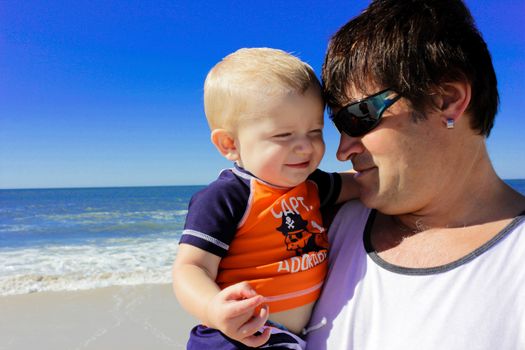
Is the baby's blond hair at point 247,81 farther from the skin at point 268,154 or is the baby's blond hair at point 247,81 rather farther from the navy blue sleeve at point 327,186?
the navy blue sleeve at point 327,186

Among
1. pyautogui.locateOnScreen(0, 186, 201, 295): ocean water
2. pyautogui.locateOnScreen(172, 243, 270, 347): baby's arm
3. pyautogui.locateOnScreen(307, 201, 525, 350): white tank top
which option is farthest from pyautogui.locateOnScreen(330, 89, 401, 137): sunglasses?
pyautogui.locateOnScreen(0, 186, 201, 295): ocean water

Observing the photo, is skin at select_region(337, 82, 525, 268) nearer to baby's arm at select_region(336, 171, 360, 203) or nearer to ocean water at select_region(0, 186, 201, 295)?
baby's arm at select_region(336, 171, 360, 203)

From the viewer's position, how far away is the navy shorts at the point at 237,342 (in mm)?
1683

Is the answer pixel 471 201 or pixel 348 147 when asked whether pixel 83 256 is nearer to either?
pixel 348 147

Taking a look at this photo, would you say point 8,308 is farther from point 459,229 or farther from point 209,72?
point 459,229

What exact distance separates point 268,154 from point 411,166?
0.64 metres

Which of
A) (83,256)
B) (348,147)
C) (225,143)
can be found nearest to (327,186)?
(348,147)

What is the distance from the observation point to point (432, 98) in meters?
1.76

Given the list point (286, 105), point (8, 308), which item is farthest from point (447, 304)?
point (8, 308)

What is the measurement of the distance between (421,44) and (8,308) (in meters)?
7.11

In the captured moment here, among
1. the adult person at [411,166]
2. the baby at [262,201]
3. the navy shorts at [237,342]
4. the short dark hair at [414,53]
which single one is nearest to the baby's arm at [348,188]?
the adult person at [411,166]

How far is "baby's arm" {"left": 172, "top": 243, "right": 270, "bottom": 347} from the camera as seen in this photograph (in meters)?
1.32

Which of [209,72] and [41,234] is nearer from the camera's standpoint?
[209,72]

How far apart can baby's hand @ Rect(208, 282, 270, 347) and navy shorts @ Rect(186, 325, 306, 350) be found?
1.08ft
